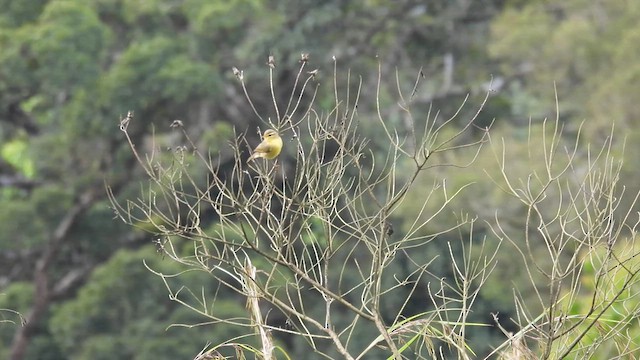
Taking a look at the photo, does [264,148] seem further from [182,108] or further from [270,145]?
[182,108]

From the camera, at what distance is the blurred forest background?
17797 mm

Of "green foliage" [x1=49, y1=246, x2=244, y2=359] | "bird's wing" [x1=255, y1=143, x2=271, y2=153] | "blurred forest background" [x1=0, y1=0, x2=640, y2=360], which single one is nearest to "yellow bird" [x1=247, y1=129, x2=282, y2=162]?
"bird's wing" [x1=255, y1=143, x2=271, y2=153]

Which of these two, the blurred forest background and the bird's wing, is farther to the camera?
the blurred forest background

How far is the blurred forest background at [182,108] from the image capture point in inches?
701

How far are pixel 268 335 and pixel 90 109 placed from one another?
44.3ft

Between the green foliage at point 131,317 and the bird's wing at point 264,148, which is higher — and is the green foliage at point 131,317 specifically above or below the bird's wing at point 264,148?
below

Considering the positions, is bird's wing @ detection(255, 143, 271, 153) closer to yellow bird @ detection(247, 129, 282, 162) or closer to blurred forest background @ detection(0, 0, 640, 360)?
yellow bird @ detection(247, 129, 282, 162)

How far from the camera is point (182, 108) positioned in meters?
18.9

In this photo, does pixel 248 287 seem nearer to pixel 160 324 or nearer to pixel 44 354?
pixel 160 324

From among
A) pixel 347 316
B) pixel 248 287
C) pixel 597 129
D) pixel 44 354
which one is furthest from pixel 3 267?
pixel 248 287

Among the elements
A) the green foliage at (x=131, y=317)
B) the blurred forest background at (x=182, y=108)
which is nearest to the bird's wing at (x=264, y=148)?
the blurred forest background at (x=182, y=108)

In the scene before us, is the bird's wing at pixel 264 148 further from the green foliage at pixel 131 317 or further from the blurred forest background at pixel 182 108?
the green foliage at pixel 131 317

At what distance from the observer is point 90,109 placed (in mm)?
17859

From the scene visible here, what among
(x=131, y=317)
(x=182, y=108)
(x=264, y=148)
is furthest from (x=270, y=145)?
(x=182, y=108)
